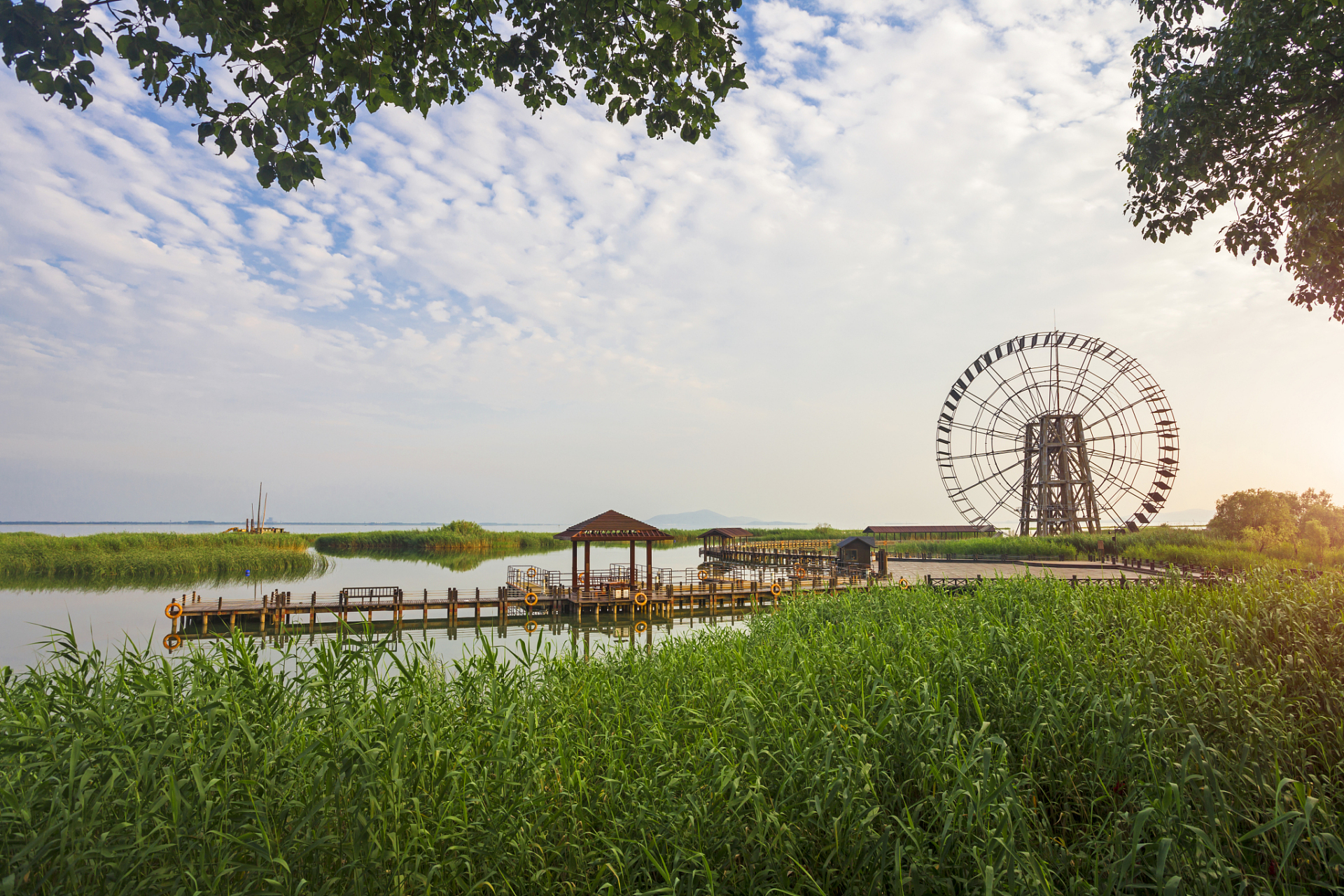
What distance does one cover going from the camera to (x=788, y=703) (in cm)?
504

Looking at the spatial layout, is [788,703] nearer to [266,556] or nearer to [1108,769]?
[1108,769]

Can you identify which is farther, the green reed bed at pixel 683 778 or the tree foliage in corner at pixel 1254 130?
the tree foliage in corner at pixel 1254 130

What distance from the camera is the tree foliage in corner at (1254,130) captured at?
24.6ft

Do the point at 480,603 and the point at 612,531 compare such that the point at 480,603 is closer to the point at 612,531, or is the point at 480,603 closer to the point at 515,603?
the point at 515,603

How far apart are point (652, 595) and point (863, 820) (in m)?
19.4

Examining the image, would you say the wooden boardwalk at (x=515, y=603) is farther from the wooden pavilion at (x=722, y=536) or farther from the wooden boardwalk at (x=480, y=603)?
the wooden pavilion at (x=722, y=536)

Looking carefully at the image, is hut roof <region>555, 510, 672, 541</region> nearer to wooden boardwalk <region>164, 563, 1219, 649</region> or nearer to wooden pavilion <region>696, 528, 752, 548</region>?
wooden boardwalk <region>164, 563, 1219, 649</region>

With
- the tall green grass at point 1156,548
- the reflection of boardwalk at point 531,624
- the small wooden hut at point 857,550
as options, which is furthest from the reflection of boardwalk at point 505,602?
the tall green grass at point 1156,548

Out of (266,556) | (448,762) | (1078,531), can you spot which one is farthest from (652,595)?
(1078,531)

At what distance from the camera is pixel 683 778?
3740 mm

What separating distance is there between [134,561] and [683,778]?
36.0m

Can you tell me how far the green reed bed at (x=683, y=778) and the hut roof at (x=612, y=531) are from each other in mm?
15390

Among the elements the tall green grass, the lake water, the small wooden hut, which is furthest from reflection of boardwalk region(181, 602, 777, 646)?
the tall green grass

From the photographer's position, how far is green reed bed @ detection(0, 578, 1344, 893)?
9.37ft
